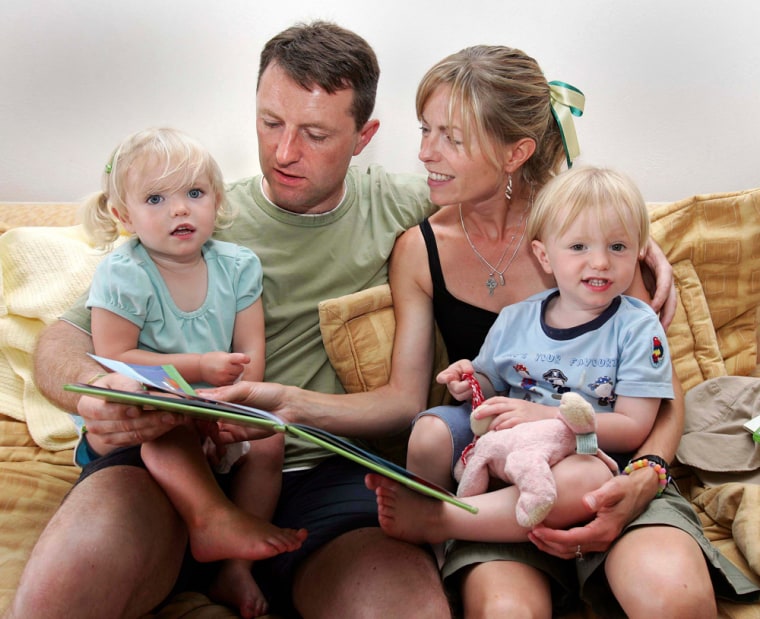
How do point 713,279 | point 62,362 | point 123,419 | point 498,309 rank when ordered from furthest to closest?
1. point 713,279
2. point 498,309
3. point 62,362
4. point 123,419

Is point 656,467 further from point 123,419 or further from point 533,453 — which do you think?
point 123,419

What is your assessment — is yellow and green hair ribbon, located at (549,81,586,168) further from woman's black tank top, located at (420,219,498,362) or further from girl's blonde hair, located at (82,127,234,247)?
girl's blonde hair, located at (82,127,234,247)

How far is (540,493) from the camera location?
1.36m

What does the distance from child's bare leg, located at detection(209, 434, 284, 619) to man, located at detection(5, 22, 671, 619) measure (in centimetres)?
5

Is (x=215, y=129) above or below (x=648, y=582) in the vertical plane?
above

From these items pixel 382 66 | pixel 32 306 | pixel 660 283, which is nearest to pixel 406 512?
pixel 660 283

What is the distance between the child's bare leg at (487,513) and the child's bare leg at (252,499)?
1.10 ft

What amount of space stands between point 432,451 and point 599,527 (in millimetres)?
350

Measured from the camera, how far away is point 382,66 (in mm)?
2348

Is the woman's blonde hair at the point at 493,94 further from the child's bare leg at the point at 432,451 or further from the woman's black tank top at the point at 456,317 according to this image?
the child's bare leg at the point at 432,451

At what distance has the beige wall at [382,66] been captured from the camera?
2312mm

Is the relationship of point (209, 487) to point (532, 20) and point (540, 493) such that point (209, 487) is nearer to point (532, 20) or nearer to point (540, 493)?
point (540, 493)

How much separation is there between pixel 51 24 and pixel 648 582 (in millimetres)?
2075

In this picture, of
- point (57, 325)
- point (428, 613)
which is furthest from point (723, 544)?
point (57, 325)
